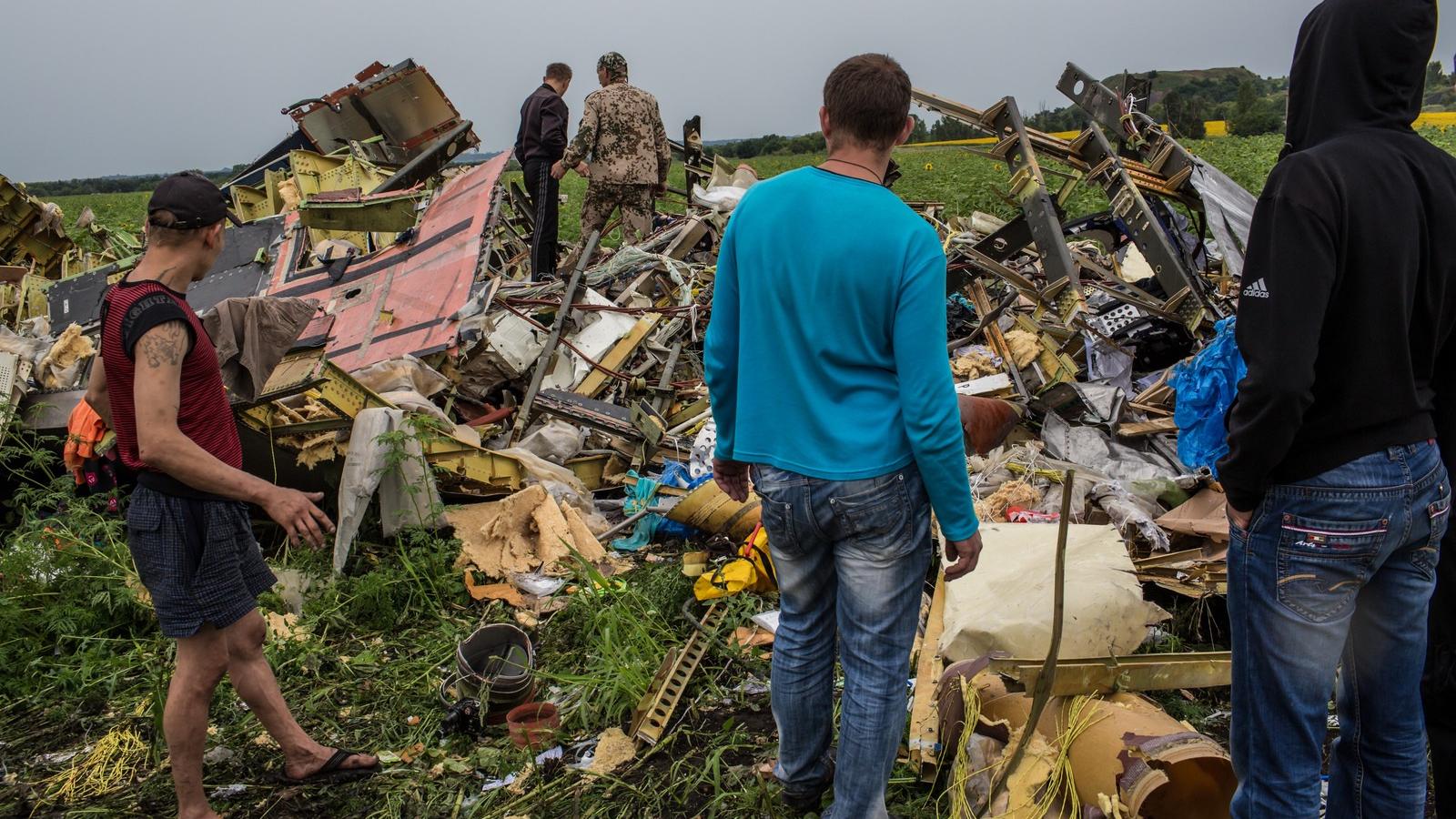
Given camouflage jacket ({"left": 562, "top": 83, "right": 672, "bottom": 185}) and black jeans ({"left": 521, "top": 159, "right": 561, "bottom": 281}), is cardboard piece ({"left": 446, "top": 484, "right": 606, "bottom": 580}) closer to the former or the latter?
black jeans ({"left": 521, "top": 159, "right": 561, "bottom": 281})

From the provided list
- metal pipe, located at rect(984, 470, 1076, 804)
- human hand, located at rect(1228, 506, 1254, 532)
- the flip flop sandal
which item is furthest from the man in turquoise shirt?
the flip flop sandal

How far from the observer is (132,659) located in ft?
12.8

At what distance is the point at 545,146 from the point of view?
8789 millimetres

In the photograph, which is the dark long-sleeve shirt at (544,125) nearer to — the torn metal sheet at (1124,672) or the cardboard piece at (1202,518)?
the cardboard piece at (1202,518)

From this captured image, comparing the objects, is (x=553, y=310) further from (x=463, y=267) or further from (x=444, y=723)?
(x=444, y=723)

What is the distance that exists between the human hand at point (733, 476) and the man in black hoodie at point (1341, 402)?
Result: 1.21 metres

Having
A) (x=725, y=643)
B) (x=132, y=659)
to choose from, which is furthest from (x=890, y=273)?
(x=132, y=659)

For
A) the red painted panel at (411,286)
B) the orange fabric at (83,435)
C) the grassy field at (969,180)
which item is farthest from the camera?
the grassy field at (969,180)

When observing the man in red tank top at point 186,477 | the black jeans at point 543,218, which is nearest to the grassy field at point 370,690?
the man in red tank top at point 186,477

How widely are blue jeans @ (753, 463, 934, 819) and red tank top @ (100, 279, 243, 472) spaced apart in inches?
61.6

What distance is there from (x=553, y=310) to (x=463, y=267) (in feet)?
3.14

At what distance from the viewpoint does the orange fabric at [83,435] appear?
4320mm

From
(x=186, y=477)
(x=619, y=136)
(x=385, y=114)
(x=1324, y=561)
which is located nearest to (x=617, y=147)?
(x=619, y=136)

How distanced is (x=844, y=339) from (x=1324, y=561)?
1.08m
